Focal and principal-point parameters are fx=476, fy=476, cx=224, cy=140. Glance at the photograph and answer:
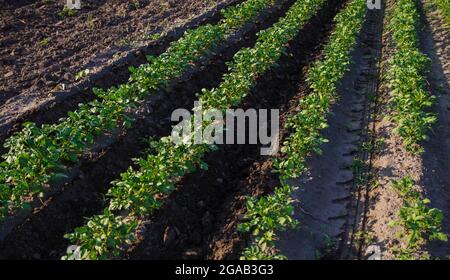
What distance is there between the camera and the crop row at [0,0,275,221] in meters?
5.89

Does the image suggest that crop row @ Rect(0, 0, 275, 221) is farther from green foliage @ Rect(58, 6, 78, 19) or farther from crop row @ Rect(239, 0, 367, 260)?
green foliage @ Rect(58, 6, 78, 19)

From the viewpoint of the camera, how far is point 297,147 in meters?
7.12

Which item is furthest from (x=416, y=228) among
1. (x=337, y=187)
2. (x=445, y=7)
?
(x=445, y=7)

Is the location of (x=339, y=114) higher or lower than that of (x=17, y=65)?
lower

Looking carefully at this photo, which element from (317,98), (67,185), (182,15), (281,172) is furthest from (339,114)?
(182,15)

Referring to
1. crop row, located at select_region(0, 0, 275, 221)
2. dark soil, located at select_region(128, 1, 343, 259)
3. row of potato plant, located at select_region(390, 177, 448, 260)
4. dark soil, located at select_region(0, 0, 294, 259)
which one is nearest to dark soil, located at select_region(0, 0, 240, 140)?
crop row, located at select_region(0, 0, 275, 221)

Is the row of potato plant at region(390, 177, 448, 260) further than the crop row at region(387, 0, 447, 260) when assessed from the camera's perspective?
No

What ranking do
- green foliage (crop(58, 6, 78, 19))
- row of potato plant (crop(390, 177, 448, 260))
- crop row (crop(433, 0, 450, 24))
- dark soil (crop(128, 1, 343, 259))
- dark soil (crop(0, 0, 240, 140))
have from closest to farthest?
row of potato plant (crop(390, 177, 448, 260)) < dark soil (crop(128, 1, 343, 259)) < dark soil (crop(0, 0, 240, 140)) < green foliage (crop(58, 6, 78, 19)) < crop row (crop(433, 0, 450, 24))

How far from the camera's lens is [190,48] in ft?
32.1

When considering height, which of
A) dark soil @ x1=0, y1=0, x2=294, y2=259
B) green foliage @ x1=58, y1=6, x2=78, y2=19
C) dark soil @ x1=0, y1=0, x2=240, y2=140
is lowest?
dark soil @ x1=0, y1=0, x2=294, y2=259

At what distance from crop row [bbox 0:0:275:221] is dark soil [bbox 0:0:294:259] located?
0.22m

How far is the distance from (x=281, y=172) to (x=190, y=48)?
4181 mm
